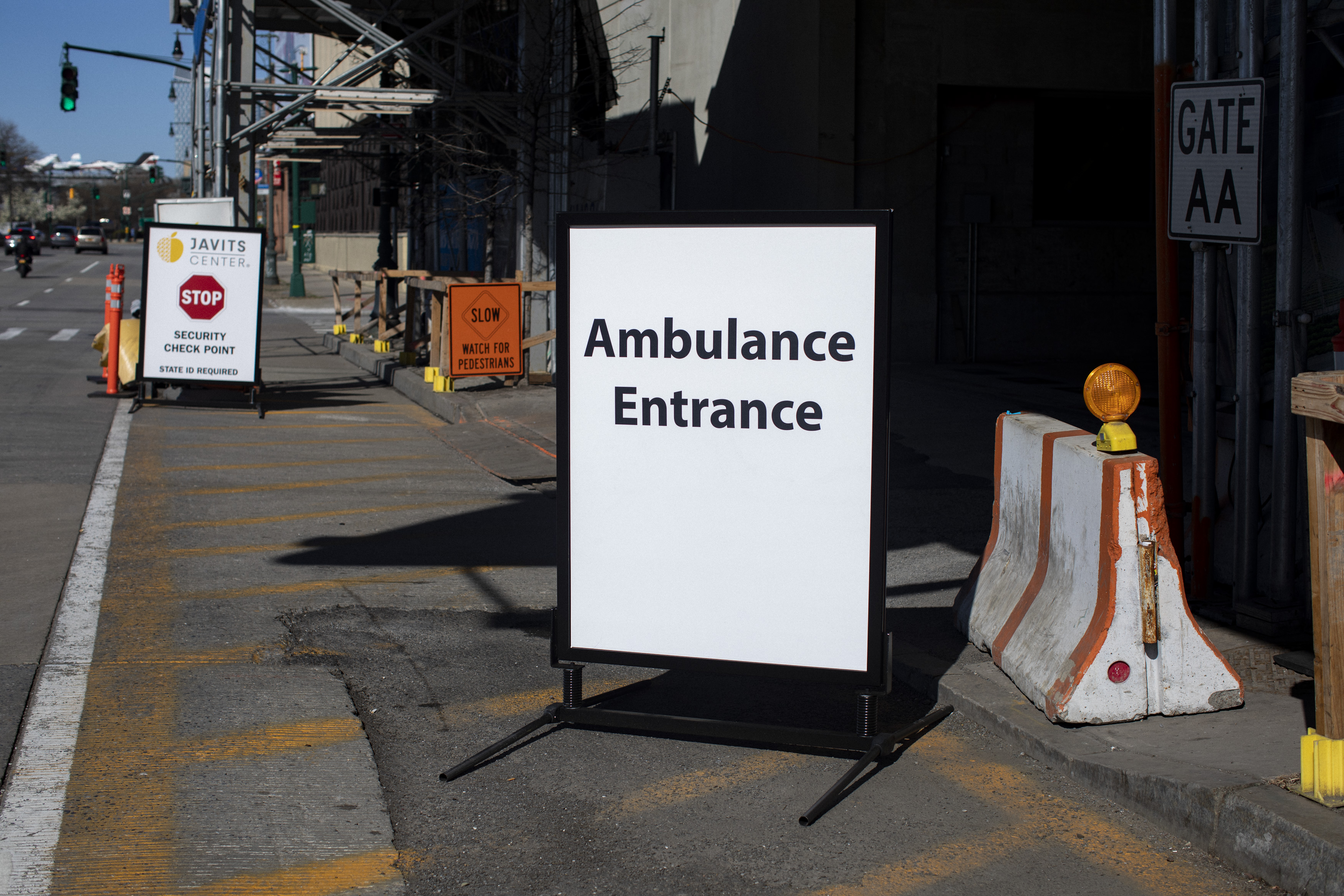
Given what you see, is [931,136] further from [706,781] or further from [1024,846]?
[1024,846]

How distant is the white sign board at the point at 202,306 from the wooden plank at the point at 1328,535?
38.0 feet

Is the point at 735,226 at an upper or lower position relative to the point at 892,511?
upper

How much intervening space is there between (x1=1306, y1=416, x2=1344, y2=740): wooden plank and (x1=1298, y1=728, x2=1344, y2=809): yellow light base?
16cm

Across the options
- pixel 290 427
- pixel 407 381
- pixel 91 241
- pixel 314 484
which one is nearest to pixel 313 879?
pixel 314 484

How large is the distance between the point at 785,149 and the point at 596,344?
13667 mm

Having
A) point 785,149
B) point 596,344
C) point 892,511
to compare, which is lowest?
point 892,511

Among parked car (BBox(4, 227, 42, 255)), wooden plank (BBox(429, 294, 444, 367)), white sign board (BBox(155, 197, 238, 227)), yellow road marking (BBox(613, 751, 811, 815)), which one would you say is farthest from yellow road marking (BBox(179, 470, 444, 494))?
parked car (BBox(4, 227, 42, 255))

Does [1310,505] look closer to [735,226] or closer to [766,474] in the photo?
[766,474]

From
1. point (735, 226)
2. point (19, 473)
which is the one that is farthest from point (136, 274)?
point (735, 226)

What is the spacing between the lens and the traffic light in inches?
1447

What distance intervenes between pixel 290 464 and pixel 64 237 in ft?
292

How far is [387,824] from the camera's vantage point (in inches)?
154

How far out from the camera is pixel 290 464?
10.4 metres

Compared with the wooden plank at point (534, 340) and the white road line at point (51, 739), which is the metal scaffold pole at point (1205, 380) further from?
the wooden plank at point (534, 340)
